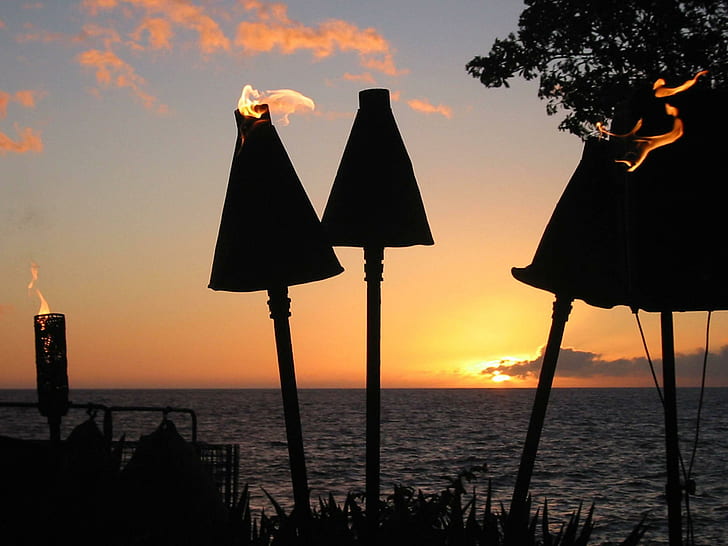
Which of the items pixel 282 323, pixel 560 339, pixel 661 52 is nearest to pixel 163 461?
pixel 282 323

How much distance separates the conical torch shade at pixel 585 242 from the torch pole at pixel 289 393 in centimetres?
161

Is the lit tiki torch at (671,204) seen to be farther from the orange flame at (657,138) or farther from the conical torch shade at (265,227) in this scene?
the conical torch shade at (265,227)

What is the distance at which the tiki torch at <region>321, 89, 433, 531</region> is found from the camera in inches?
252

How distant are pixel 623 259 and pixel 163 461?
2.92 meters

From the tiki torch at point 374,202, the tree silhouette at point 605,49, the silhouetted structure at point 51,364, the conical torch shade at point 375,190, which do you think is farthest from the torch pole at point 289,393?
the tree silhouette at point 605,49

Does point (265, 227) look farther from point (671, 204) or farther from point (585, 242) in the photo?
point (671, 204)

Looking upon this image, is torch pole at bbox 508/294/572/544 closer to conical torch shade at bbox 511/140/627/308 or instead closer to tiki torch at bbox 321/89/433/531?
conical torch shade at bbox 511/140/627/308

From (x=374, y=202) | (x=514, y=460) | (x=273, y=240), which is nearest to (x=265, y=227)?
(x=273, y=240)

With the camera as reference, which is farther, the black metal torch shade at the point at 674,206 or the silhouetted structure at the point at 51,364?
the black metal torch shade at the point at 674,206

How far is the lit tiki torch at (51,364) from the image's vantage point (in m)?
4.72

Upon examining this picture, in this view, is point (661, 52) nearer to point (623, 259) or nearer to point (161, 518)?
point (623, 259)

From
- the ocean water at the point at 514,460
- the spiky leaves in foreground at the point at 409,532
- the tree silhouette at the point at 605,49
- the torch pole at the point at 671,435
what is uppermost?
the tree silhouette at the point at 605,49

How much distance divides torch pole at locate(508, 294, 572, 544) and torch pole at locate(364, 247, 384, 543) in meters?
0.89

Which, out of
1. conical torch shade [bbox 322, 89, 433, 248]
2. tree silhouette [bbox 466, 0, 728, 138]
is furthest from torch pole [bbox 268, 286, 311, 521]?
tree silhouette [bbox 466, 0, 728, 138]
